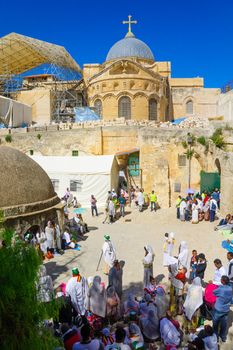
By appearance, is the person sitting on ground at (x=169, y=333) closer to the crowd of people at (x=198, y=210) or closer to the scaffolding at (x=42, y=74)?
the crowd of people at (x=198, y=210)

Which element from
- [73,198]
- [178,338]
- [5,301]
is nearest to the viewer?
[5,301]

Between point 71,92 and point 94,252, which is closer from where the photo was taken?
point 94,252

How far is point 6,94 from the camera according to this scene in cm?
3045

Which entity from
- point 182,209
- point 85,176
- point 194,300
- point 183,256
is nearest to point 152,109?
point 85,176

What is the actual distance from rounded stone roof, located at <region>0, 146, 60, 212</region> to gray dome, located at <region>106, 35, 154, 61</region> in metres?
25.2

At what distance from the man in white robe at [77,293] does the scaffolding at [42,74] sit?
24268 mm

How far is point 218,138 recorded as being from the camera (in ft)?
53.5

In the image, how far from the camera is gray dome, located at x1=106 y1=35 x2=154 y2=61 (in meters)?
32.1

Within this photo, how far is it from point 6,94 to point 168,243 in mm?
27765

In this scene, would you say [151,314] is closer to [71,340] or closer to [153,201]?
[71,340]

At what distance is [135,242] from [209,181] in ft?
23.1

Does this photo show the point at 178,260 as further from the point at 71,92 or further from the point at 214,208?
the point at 71,92

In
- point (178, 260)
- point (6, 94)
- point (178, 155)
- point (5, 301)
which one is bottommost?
point (178, 260)

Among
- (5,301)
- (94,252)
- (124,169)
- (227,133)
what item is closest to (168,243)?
(94,252)
